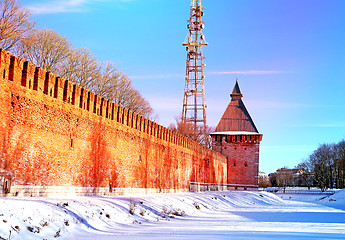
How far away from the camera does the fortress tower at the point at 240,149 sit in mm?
40219

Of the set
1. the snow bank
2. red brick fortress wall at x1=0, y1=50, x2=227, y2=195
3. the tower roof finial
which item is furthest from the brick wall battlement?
the tower roof finial

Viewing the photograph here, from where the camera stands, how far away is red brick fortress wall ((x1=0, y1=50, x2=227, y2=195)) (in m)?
11.3

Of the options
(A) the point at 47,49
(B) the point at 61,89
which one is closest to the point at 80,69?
(A) the point at 47,49

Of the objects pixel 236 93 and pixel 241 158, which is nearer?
pixel 241 158

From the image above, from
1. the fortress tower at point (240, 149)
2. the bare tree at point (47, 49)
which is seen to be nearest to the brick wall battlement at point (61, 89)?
the bare tree at point (47, 49)

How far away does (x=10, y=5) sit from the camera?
74.0 feet

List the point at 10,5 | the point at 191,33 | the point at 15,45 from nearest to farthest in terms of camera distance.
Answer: the point at 10,5
the point at 15,45
the point at 191,33

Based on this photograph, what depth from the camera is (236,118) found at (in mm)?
42875

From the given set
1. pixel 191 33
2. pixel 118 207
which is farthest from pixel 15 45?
pixel 191 33

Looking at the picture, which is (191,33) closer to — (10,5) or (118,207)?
(10,5)

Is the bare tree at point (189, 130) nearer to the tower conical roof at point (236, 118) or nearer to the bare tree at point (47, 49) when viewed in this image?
the tower conical roof at point (236, 118)

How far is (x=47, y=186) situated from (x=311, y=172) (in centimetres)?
5562

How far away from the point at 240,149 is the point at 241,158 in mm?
959

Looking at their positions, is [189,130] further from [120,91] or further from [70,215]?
[70,215]
